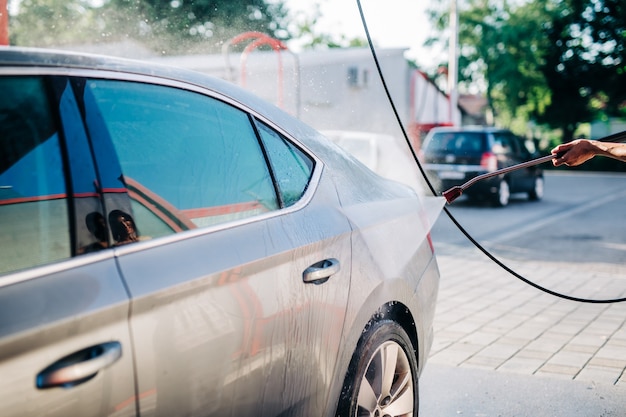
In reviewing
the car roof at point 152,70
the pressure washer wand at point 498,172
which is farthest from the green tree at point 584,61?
the car roof at point 152,70


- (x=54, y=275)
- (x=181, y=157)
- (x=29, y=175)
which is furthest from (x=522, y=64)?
(x=54, y=275)

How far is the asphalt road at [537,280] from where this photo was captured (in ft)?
13.2

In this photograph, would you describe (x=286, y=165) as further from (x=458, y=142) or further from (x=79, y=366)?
(x=458, y=142)

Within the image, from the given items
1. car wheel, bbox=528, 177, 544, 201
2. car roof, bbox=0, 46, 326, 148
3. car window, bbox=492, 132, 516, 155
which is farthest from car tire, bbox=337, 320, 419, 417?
car wheel, bbox=528, 177, 544, 201

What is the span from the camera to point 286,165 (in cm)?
259

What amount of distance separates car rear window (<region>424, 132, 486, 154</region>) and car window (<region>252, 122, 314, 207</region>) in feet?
48.3

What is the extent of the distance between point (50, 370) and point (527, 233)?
11490 millimetres

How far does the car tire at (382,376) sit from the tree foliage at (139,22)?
Answer: 282 cm

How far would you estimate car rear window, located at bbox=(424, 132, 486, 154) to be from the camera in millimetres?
16922

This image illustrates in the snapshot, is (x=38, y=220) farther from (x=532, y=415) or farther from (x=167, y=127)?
(x=532, y=415)

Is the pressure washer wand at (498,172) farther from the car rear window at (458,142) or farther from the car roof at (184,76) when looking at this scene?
the car rear window at (458,142)

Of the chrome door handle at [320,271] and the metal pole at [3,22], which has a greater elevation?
the metal pole at [3,22]

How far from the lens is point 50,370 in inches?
58.4

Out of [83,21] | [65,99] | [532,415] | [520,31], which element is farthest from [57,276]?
[520,31]
